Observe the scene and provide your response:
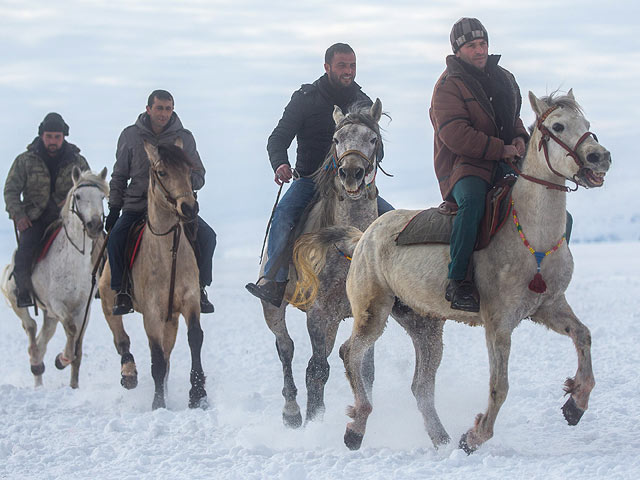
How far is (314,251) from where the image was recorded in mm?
8602

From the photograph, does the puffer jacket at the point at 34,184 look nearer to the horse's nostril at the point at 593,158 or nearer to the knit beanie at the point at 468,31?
the knit beanie at the point at 468,31

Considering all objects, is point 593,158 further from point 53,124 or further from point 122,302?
point 53,124

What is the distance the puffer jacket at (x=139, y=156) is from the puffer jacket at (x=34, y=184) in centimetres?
256

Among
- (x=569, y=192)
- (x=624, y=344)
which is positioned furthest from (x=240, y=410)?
(x=624, y=344)

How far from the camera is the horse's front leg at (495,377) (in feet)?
22.0

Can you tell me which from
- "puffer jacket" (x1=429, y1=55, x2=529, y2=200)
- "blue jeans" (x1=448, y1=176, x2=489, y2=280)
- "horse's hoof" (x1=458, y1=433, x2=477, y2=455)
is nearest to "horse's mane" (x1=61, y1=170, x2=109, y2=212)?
"puffer jacket" (x1=429, y1=55, x2=529, y2=200)

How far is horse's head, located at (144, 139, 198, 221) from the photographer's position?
960 centimetres

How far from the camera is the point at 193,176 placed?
34.6ft

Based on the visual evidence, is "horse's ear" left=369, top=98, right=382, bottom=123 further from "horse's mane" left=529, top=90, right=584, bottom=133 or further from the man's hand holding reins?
"horse's mane" left=529, top=90, right=584, bottom=133

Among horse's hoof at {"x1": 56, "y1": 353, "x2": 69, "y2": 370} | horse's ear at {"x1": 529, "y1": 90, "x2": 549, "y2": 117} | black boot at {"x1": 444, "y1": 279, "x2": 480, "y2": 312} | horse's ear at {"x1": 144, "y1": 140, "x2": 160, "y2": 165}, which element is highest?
horse's ear at {"x1": 529, "y1": 90, "x2": 549, "y2": 117}

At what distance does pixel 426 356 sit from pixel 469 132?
2035mm

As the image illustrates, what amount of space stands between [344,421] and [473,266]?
8.23 feet

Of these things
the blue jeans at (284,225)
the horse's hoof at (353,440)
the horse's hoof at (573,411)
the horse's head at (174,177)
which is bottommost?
the horse's hoof at (353,440)

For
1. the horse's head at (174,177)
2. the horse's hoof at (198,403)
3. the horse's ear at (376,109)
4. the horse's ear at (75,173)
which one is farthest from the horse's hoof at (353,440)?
the horse's ear at (75,173)
